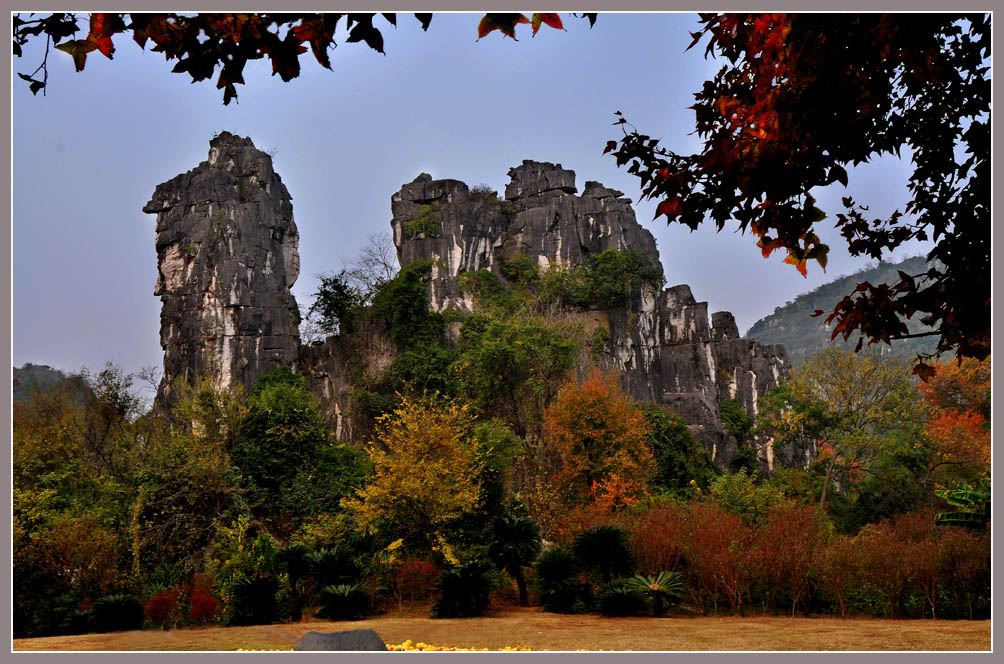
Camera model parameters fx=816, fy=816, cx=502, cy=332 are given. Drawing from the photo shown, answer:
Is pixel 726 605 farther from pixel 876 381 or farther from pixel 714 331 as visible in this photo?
pixel 714 331

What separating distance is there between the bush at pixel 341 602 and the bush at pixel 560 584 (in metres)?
2.91

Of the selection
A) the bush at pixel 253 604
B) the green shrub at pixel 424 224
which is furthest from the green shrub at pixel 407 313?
the bush at pixel 253 604

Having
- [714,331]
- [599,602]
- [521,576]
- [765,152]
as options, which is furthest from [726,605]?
[714,331]

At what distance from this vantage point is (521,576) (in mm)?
13883

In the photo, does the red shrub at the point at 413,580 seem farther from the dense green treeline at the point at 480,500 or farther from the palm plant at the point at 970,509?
the palm plant at the point at 970,509

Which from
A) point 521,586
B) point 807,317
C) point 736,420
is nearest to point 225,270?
point 736,420

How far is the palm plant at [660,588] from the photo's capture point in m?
11.9

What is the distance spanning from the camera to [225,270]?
103 feet

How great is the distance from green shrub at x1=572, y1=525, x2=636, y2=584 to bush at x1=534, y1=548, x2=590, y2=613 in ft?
0.70

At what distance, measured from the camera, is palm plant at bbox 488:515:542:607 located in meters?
13.8

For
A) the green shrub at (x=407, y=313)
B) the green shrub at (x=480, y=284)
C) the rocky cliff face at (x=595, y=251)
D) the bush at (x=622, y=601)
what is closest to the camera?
the bush at (x=622, y=601)

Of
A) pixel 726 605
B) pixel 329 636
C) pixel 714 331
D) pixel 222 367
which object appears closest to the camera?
pixel 329 636

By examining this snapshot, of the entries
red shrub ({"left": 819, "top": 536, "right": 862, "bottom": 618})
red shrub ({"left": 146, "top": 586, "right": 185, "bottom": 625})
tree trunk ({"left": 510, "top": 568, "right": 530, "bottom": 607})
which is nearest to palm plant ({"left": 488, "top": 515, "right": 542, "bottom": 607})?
tree trunk ({"left": 510, "top": 568, "right": 530, "bottom": 607})

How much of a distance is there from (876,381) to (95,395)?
23166 millimetres
